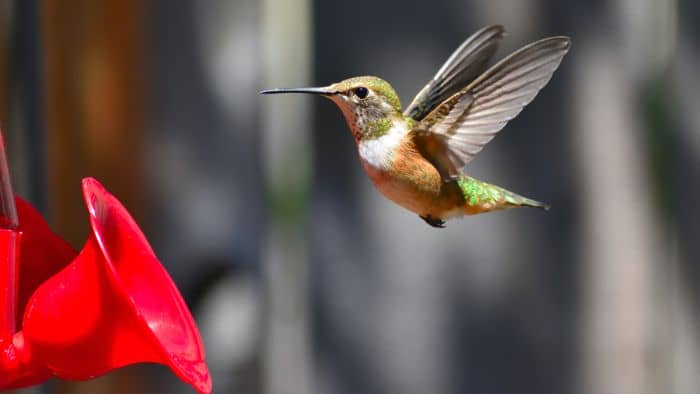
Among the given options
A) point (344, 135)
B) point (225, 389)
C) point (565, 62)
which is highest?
point (565, 62)

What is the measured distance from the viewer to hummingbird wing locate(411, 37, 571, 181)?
4.71ft

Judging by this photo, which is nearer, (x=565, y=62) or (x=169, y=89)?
(x=169, y=89)

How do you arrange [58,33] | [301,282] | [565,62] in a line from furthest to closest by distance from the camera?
[565,62] → [301,282] → [58,33]

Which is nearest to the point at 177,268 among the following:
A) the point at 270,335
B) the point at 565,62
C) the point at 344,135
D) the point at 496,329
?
the point at 270,335

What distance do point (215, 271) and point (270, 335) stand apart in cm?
21

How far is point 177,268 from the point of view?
91.4 inches

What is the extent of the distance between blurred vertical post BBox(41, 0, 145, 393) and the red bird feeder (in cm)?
94

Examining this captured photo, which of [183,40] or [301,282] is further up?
[183,40]

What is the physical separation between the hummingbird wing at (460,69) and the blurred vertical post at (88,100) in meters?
0.84

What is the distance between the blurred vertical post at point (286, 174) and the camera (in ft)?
7.88

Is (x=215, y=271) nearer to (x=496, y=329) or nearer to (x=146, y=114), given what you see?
(x=146, y=114)

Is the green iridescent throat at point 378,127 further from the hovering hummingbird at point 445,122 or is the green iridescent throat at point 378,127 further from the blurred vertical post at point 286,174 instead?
the blurred vertical post at point 286,174

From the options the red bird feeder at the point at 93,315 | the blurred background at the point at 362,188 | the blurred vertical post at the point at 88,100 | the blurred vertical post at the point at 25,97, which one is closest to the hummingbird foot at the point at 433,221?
the red bird feeder at the point at 93,315

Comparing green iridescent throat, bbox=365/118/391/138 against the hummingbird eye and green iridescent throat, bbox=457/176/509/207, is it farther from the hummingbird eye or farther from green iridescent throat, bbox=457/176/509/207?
green iridescent throat, bbox=457/176/509/207
